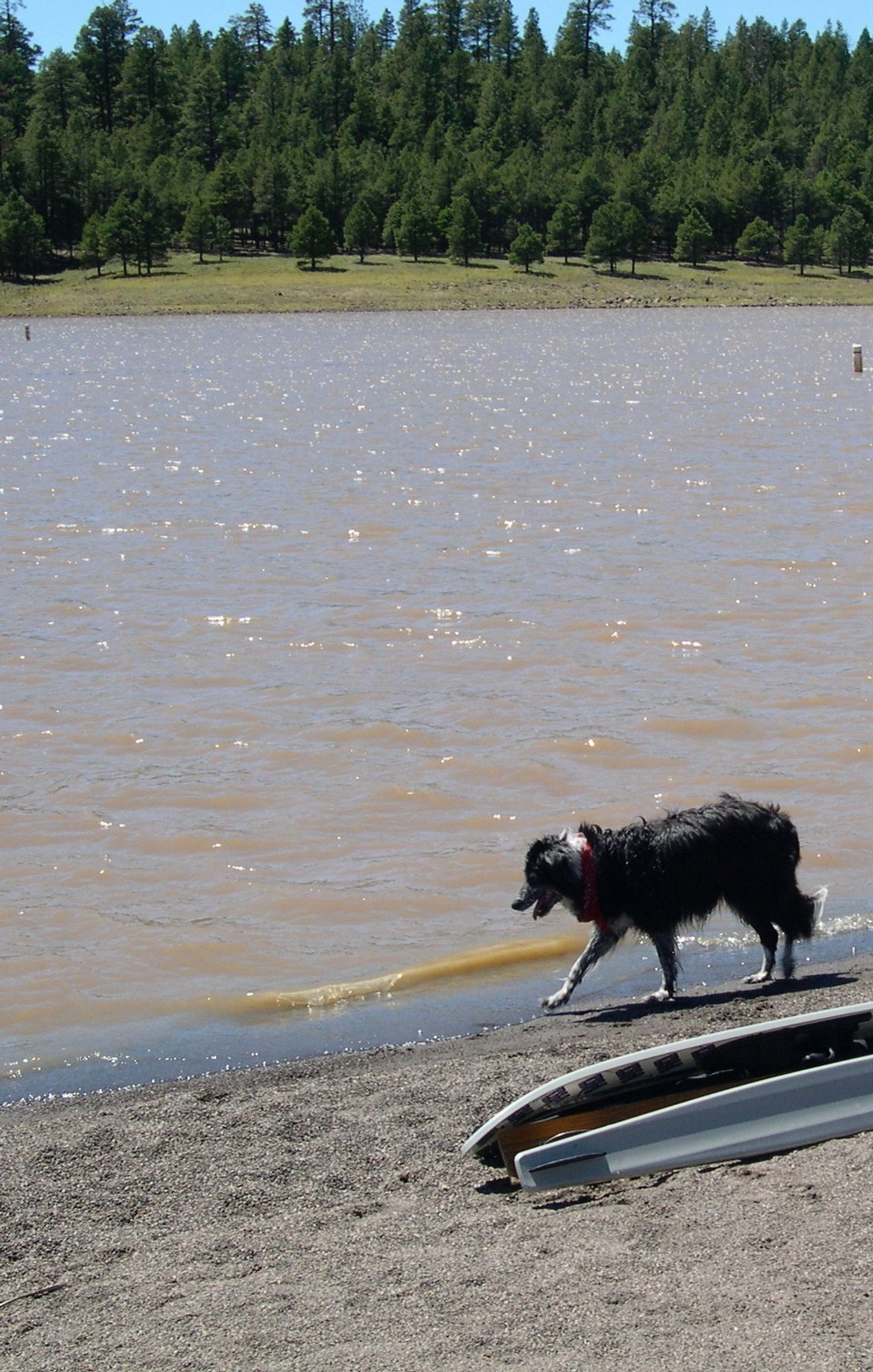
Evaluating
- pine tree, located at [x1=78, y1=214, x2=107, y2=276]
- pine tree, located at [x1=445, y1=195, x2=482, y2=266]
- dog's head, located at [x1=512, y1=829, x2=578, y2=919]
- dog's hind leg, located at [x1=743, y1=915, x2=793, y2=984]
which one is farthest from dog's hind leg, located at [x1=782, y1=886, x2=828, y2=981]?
pine tree, located at [x1=445, y1=195, x2=482, y2=266]

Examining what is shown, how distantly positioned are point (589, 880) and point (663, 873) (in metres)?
0.37

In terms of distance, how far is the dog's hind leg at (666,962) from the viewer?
26.9 ft

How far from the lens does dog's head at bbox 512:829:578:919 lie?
317 inches

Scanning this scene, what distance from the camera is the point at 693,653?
1606 cm

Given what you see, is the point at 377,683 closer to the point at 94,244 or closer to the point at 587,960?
the point at 587,960

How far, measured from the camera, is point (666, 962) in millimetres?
8242

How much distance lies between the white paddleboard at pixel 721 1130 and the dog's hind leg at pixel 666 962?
2.05 meters

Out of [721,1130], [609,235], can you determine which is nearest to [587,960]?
[721,1130]

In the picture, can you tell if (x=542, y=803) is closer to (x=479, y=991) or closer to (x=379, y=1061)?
(x=479, y=991)

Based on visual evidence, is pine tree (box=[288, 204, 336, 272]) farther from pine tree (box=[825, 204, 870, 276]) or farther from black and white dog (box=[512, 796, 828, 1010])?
black and white dog (box=[512, 796, 828, 1010])

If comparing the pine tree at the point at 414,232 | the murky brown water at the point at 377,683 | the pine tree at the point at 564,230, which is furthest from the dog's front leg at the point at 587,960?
the pine tree at the point at 564,230

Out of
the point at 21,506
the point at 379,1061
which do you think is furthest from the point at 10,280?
the point at 379,1061

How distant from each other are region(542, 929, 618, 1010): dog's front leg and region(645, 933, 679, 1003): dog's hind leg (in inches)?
8.7

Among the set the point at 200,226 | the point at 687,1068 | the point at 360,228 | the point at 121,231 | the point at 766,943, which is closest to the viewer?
the point at 687,1068
